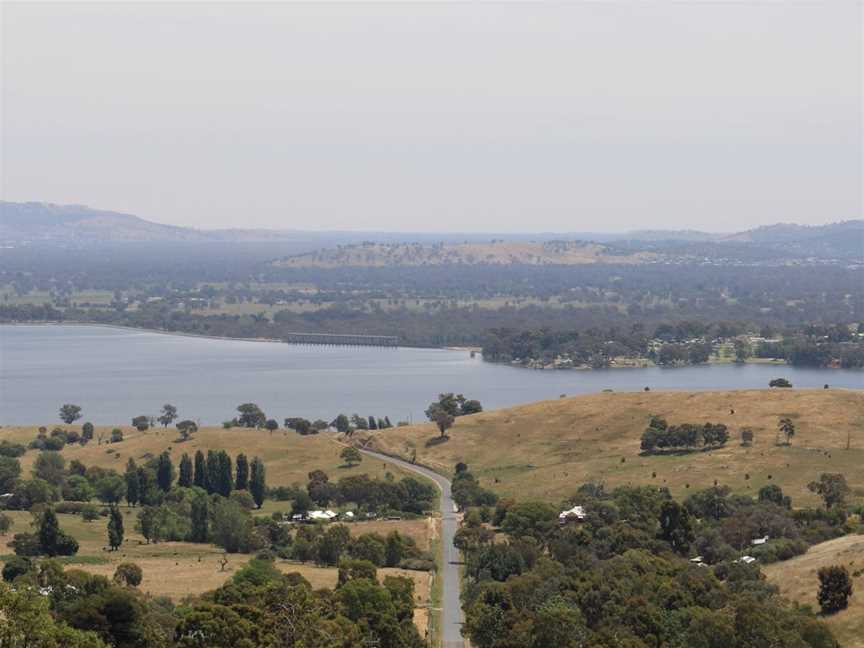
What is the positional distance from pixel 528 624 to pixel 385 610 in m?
4.93

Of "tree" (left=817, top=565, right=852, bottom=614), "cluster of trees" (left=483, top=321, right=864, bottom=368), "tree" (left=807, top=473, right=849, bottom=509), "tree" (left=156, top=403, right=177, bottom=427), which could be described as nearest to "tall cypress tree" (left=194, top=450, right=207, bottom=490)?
"tree" (left=156, top=403, right=177, bottom=427)

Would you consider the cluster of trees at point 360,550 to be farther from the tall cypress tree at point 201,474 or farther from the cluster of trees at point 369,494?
the tall cypress tree at point 201,474

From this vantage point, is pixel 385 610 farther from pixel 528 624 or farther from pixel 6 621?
pixel 6 621

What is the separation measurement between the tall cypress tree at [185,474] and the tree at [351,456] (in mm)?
11423

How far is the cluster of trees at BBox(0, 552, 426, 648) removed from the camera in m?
34.4

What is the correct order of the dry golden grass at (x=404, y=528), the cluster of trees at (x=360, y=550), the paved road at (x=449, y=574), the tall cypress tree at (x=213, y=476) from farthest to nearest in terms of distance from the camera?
the tall cypress tree at (x=213, y=476)
the dry golden grass at (x=404, y=528)
the cluster of trees at (x=360, y=550)
the paved road at (x=449, y=574)

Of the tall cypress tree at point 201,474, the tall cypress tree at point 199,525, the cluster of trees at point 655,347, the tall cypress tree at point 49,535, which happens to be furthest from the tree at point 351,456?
the cluster of trees at point 655,347

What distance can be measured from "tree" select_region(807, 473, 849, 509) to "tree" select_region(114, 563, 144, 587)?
34.1 metres

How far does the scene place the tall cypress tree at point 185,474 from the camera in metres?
85.7

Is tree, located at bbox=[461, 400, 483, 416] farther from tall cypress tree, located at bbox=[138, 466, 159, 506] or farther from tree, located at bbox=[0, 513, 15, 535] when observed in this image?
tree, located at bbox=[0, 513, 15, 535]

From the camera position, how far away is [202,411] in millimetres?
137375

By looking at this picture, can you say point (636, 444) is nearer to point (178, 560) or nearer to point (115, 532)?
point (178, 560)

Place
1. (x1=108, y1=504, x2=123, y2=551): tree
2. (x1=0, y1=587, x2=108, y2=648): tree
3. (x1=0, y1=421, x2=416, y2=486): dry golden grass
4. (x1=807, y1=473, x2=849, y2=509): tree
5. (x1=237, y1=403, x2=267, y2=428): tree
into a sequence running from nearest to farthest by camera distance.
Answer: (x1=0, y1=587, x2=108, y2=648): tree, (x1=108, y1=504, x2=123, y2=551): tree, (x1=807, y1=473, x2=849, y2=509): tree, (x1=0, y1=421, x2=416, y2=486): dry golden grass, (x1=237, y1=403, x2=267, y2=428): tree

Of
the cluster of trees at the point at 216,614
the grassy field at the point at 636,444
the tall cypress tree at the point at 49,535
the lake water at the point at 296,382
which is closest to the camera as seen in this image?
the cluster of trees at the point at 216,614
